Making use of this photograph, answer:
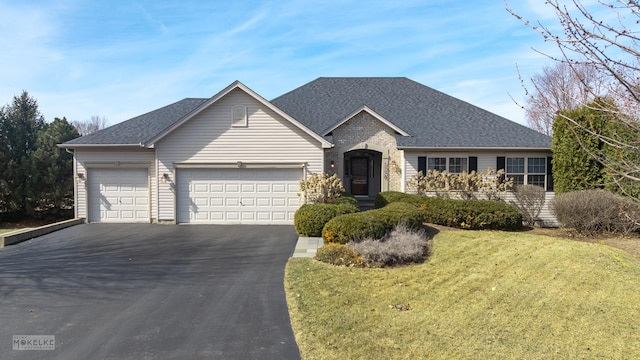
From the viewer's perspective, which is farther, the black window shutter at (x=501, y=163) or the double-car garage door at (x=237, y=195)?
the black window shutter at (x=501, y=163)

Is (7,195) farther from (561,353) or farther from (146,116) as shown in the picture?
(561,353)

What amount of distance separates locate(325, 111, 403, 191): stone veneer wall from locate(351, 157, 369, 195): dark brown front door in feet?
7.57

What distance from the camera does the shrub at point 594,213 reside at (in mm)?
12680

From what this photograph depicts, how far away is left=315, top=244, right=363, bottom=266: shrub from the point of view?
9.30 meters

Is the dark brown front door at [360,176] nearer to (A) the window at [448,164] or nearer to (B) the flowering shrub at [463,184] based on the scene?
(B) the flowering shrub at [463,184]

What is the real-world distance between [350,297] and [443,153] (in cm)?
1154

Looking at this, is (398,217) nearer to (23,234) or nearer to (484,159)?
(484,159)

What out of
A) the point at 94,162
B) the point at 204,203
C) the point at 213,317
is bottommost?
the point at 213,317

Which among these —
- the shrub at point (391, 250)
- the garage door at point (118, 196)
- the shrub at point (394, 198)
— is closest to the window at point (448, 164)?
the shrub at point (394, 198)

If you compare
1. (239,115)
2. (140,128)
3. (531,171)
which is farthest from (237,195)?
(531,171)

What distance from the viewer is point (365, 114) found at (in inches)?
716

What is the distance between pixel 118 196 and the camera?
16.3 meters

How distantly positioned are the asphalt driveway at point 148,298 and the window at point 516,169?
33.7ft

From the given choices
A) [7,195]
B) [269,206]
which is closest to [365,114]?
[269,206]
